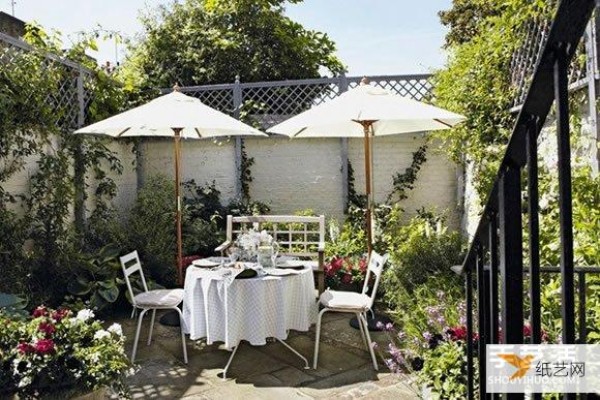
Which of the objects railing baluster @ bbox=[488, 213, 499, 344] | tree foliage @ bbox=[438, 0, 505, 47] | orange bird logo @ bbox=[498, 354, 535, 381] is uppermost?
tree foliage @ bbox=[438, 0, 505, 47]

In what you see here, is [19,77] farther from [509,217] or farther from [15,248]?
[509,217]

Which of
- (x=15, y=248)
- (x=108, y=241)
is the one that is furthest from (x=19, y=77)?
(x=108, y=241)

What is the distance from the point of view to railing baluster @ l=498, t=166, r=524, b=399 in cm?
127

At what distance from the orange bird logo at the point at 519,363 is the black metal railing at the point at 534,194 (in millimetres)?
73

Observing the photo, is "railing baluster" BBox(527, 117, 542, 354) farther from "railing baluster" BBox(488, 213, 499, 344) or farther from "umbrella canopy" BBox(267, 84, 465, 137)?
"umbrella canopy" BBox(267, 84, 465, 137)

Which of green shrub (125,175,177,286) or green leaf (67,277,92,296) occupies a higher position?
green shrub (125,175,177,286)

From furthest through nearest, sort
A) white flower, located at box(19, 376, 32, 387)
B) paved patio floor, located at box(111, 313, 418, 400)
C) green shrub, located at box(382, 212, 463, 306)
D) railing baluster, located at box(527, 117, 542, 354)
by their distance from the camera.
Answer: green shrub, located at box(382, 212, 463, 306) < paved patio floor, located at box(111, 313, 418, 400) < white flower, located at box(19, 376, 32, 387) < railing baluster, located at box(527, 117, 542, 354)

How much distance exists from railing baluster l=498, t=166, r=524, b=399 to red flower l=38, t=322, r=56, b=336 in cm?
233

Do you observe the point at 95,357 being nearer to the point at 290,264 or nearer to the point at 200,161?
the point at 290,264

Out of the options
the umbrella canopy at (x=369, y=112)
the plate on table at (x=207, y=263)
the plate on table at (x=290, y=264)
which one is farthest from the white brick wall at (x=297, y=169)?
the plate on table at (x=207, y=263)

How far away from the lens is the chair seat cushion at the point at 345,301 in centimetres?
402

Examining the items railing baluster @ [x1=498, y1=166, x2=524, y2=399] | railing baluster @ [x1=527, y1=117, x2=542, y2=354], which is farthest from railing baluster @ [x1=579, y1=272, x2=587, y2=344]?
railing baluster @ [x1=527, y1=117, x2=542, y2=354]

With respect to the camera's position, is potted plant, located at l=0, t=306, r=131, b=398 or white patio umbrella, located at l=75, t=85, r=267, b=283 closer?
potted plant, located at l=0, t=306, r=131, b=398

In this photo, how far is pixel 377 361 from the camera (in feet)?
13.3
